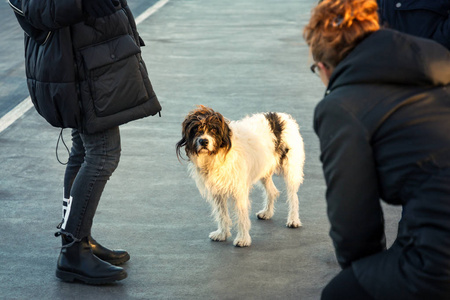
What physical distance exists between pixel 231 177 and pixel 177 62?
22.7ft

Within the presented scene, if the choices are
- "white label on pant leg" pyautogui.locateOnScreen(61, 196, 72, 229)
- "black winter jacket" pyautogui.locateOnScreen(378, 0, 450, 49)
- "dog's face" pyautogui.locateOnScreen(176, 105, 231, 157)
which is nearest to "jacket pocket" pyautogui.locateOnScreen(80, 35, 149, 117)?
"white label on pant leg" pyautogui.locateOnScreen(61, 196, 72, 229)

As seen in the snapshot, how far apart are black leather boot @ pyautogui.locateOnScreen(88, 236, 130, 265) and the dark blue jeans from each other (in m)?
0.22

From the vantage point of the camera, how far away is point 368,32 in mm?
2504

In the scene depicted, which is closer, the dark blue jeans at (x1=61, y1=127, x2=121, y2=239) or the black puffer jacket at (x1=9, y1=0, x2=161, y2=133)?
the black puffer jacket at (x1=9, y1=0, x2=161, y2=133)

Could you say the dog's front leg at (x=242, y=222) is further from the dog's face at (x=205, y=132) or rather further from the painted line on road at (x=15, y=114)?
the painted line on road at (x=15, y=114)

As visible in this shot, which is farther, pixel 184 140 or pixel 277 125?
pixel 277 125

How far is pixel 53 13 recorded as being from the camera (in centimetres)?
396

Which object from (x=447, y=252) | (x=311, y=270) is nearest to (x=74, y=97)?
(x=311, y=270)

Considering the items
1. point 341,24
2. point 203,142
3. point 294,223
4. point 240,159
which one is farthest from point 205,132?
point 341,24

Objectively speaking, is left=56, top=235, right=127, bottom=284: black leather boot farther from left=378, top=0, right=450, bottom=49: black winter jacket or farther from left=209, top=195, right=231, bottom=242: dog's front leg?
left=378, top=0, right=450, bottom=49: black winter jacket

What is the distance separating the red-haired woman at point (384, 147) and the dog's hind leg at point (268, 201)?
334cm

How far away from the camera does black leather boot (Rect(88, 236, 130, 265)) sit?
4.75 m

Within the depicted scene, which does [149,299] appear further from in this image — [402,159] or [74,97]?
[402,159]

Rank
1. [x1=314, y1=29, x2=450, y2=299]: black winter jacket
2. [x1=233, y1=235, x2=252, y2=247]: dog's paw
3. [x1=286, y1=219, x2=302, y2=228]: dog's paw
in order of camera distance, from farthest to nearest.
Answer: [x1=286, y1=219, x2=302, y2=228]: dog's paw, [x1=233, y1=235, x2=252, y2=247]: dog's paw, [x1=314, y1=29, x2=450, y2=299]: black winter jacket
